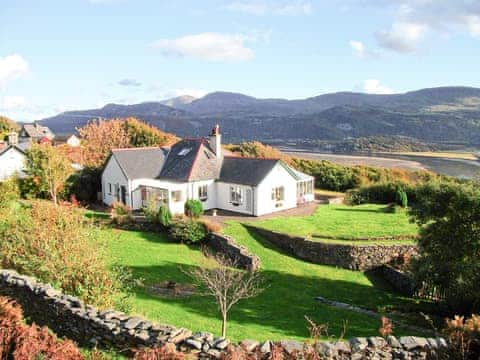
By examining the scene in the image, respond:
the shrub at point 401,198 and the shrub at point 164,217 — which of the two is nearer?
the shrub at point 164,217

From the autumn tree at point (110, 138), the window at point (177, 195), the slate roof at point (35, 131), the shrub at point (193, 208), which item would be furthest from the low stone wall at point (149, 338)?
the slate roof at point (35, 131)

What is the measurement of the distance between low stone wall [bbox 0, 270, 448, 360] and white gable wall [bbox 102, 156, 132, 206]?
23721 millimetres

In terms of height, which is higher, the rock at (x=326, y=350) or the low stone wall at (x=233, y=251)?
the rock at (x=326, y=350)

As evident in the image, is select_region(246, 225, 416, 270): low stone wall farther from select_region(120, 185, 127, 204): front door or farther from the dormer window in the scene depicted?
select_region(120, 185, 127, 204): front door

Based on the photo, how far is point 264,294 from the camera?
19.8m

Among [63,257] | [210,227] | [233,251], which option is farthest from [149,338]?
[210,227]

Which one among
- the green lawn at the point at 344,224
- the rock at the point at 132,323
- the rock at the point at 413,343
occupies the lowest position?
the green lawn at the point at 344,224

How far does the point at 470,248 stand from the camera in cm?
1841

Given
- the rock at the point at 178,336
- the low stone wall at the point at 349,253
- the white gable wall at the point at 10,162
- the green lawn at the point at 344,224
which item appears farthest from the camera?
the white gable wall at the point at 10,162

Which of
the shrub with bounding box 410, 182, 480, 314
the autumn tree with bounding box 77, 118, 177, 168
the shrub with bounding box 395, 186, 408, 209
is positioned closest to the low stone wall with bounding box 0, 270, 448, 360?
the shrub with bounding box 410, 182, 480, 314

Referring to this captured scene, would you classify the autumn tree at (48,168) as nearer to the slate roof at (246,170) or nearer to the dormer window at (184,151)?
the dormer window at (184,151)

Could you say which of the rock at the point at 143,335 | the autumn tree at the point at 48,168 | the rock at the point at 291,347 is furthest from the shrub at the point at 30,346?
the autumn tree at the point at 48,168

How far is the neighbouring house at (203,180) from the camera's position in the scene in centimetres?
3284

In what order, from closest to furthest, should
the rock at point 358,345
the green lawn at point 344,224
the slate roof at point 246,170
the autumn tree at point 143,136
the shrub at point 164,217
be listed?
the rock at point 358,345 < the shrub at point 164,217 < the green lawn at point 344,224 < the slate roof at point 246,170 < the autumn tree at point 143,136
